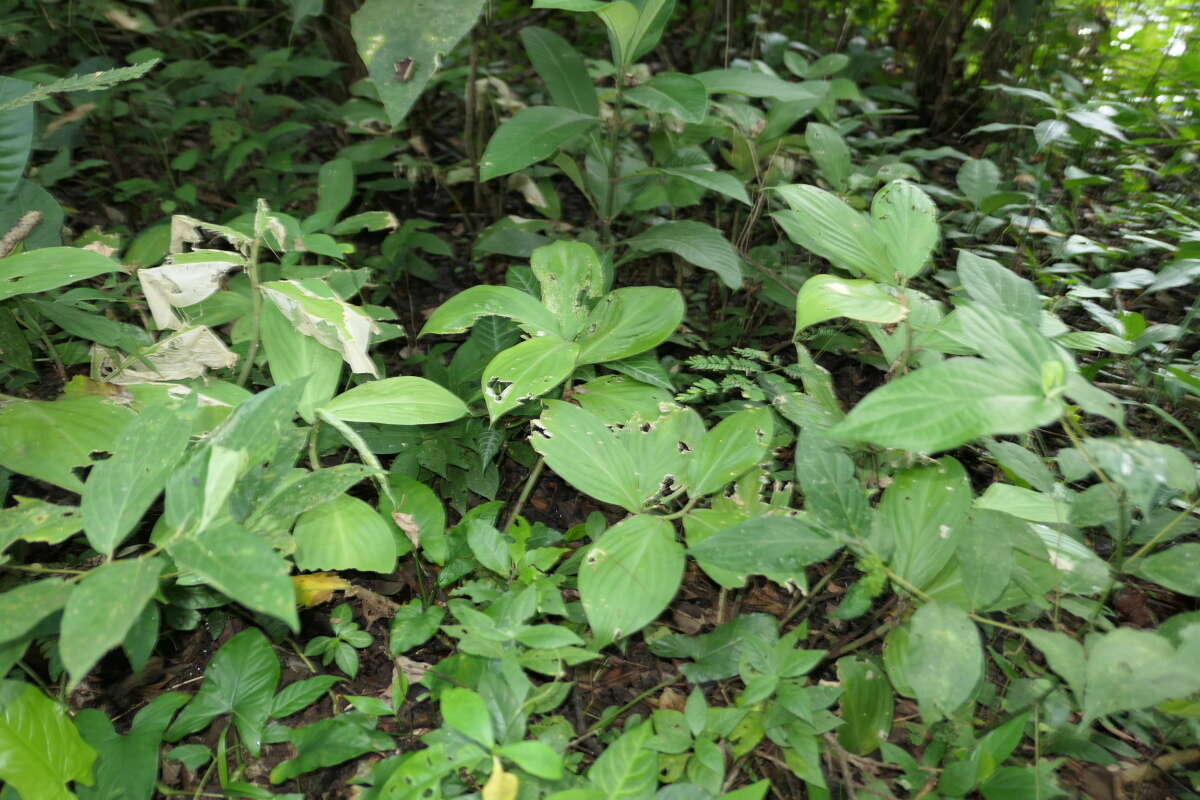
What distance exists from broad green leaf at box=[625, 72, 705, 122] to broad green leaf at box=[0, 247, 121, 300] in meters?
1.13

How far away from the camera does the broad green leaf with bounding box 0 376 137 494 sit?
118 centimetres

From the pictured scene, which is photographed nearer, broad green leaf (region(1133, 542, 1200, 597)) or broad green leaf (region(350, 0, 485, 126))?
broad green leaf (region(1133, 542, 1200, 597))

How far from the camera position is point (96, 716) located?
4.13 feet

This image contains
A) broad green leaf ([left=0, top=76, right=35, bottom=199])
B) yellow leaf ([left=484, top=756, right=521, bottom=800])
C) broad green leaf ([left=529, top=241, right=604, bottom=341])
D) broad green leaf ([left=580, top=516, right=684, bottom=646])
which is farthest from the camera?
broad green leaf ([left=529, top=241, right=604, bottom=341])

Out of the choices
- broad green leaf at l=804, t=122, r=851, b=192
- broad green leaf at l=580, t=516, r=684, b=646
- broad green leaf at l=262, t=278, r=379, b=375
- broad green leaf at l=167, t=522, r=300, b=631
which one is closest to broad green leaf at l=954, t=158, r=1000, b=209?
broad green leaf at l=804, t=122, r=851, b=192

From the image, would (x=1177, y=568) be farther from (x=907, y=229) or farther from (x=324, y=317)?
(x=324, y=317)

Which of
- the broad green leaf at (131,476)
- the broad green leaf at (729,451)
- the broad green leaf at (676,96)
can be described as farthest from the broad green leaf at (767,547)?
the broad green leaf at (676,96)

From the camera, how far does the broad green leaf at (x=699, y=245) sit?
70.7 inches

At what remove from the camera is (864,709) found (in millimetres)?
1238

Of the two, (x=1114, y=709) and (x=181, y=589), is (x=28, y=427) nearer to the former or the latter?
(x=181, y=589)

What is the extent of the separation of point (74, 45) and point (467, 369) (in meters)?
2.72

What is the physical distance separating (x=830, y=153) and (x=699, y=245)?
53cm

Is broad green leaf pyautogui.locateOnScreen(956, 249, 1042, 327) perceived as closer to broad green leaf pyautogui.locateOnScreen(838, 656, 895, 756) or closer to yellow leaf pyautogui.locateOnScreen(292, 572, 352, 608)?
broad green leaf pyautogui.locateOnScreen(838, 656, 895, 756)

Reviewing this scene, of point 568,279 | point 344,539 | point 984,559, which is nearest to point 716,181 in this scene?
point 568,279
